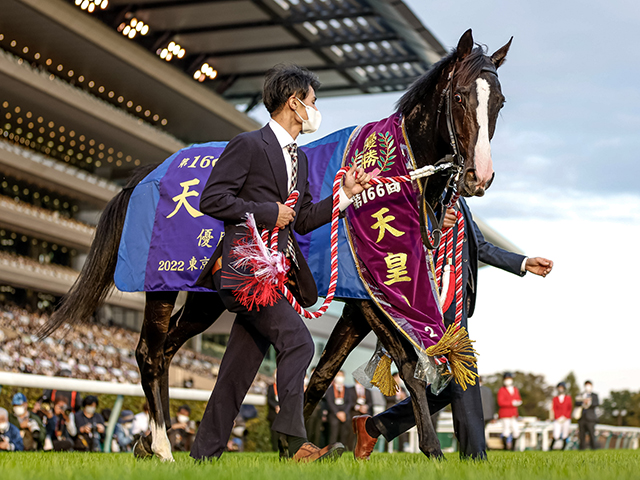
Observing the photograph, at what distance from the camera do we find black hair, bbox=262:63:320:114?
3.46 meters

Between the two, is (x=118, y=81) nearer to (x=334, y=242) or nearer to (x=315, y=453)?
(x=334, y=242)

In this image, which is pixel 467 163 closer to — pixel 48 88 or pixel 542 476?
pixel 542 476

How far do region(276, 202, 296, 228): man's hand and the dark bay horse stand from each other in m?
0.88

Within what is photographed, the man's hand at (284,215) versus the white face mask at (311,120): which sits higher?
the white face mask at (311,120)

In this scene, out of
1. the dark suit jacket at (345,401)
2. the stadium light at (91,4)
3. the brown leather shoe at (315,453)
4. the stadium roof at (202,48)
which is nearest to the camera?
the brown leather shoe at (315,453)

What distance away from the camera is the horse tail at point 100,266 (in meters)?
5.61

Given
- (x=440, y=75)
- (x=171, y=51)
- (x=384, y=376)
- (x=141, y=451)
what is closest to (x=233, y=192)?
(x=440, y=75)

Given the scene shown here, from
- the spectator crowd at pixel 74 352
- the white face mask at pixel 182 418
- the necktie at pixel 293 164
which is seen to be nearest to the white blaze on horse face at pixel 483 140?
the necktie at pixel 293 164

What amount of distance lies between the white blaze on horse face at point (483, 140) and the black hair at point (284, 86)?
2.70 feet

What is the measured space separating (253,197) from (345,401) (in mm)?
9115

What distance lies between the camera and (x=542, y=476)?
8.19 feet

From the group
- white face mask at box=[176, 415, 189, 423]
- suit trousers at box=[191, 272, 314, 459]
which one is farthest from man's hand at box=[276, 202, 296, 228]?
white face mask at box=[176, 415, 189, 423]

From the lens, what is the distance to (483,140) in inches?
141

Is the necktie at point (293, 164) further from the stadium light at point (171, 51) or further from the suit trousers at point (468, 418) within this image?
the stadium light at point (171, 51)
